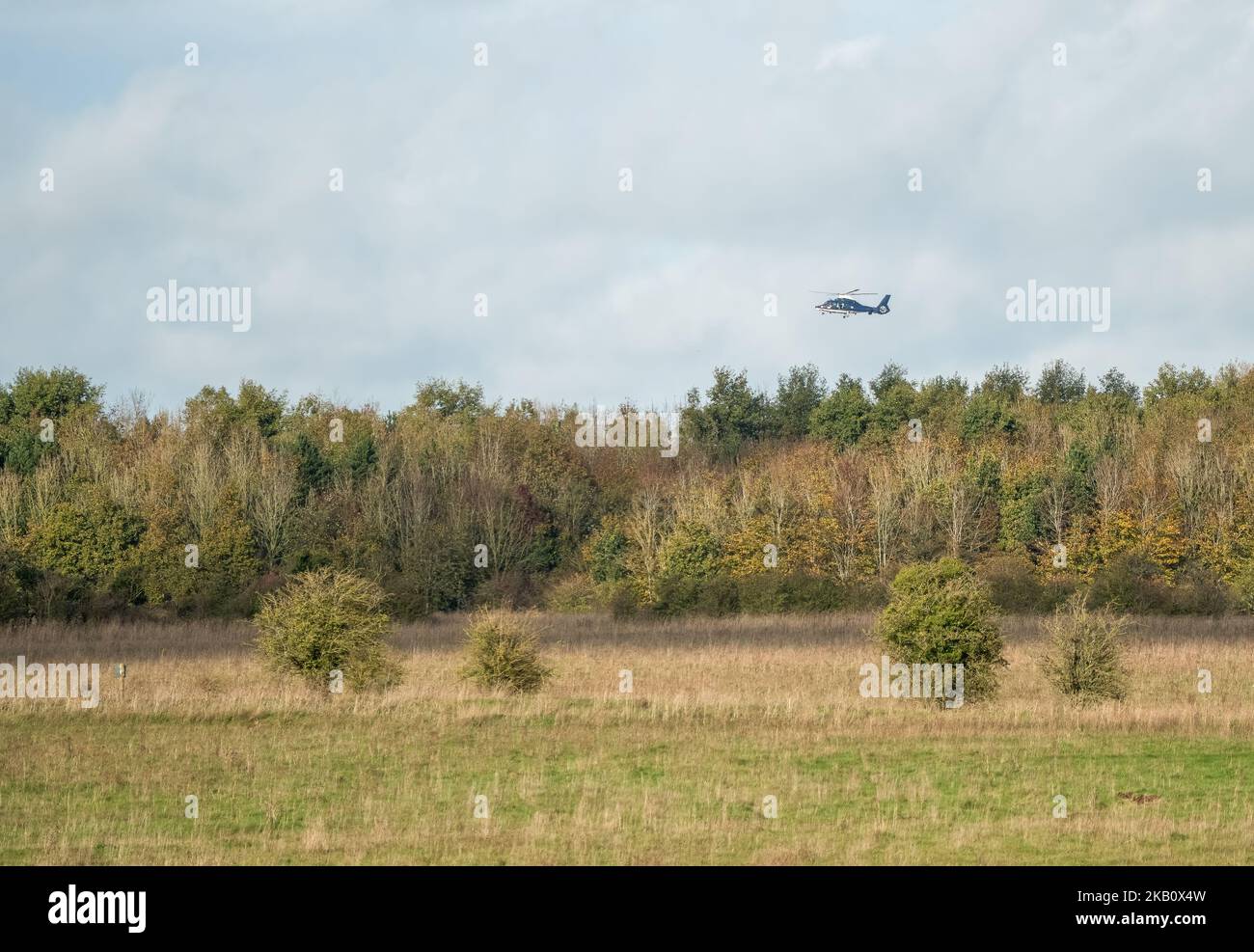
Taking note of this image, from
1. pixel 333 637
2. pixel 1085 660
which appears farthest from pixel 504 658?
pixel 1085 660

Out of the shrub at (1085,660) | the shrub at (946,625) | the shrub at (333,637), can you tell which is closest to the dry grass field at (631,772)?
the shrub at (1085,660)

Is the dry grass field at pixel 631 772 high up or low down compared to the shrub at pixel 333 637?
down

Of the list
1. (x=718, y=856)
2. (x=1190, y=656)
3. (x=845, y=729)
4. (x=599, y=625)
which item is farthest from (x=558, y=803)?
(x=599, y=625)

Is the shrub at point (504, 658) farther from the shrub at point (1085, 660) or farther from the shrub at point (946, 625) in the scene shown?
the shrub at point (1085, 660)

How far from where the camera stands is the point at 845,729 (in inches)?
874

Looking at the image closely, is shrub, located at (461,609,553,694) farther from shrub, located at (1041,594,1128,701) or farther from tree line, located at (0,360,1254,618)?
tree line, located at (0,360,1254,618)

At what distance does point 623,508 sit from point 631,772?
2198 inches

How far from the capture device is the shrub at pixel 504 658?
2698 cm

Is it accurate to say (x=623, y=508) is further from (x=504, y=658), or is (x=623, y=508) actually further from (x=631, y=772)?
(x=631, y=772)

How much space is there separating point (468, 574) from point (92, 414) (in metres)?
30.0

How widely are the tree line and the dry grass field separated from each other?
2437 cm

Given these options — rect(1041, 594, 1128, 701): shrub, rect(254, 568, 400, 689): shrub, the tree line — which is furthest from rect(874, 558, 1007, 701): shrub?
the tree line

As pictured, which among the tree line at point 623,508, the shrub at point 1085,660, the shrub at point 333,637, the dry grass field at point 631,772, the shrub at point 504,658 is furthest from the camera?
the tree line at point 623,508

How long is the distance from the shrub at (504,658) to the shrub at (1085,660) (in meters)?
9.26
